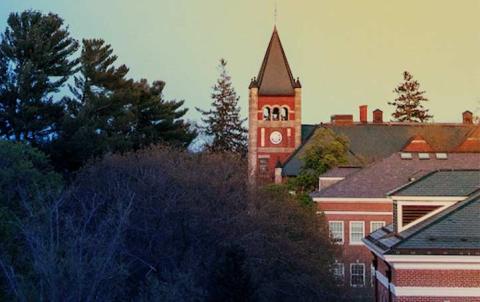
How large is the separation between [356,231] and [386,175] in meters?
3.54

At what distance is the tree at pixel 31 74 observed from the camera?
151ft

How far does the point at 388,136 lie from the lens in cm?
7369

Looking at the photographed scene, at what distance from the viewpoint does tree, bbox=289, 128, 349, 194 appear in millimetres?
58000

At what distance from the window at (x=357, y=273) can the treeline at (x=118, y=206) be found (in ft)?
14.6

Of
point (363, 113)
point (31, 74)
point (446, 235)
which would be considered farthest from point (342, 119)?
point (446, 235)

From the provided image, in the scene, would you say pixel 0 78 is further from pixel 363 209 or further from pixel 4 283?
pixel 4 283

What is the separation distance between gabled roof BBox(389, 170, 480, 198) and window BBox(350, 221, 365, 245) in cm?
2035

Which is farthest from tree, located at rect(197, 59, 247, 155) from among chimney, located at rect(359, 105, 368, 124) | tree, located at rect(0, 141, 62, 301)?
tree, located at rect(0, 141, 62, 301)

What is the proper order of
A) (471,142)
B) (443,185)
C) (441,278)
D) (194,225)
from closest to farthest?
(441,278), (443,185), (194,225), (471,142)

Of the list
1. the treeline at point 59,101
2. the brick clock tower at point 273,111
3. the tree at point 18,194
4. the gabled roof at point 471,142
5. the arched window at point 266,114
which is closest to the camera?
the tree at point 18,194

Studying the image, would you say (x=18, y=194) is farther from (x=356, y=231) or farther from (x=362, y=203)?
(x=356, y=231)

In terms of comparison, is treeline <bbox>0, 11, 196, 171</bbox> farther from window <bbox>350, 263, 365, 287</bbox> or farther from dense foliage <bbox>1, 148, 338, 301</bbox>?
window <bbox>350, 263, 365, 287</bbox>

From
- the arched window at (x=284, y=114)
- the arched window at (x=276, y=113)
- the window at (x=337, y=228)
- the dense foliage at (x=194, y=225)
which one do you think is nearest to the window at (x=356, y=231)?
the window at (x=337, y=228)

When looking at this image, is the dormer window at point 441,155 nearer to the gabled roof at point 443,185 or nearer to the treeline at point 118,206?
the treeline at point 118,206
